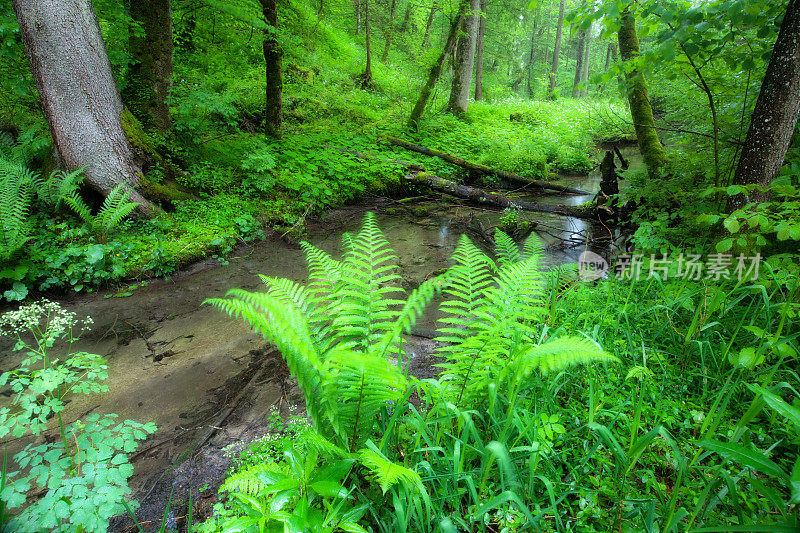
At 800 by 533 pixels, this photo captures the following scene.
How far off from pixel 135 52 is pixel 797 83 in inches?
294

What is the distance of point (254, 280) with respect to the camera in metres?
4.17

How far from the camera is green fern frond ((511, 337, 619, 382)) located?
1271 mm

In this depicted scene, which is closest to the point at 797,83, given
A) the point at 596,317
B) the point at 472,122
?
the point at 596,317

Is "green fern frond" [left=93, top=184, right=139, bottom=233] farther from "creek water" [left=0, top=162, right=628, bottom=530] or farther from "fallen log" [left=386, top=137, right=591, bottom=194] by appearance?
"fallen log" [left=386, top=137, right=591, bottom=194]

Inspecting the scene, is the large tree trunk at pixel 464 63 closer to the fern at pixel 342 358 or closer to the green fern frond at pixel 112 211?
the green fern frond at pixel 112 211

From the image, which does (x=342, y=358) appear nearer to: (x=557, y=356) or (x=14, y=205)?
(x=557, y=356)

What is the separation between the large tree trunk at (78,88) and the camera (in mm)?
3670

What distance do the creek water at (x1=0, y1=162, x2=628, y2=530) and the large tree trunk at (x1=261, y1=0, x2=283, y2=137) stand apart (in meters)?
2.94

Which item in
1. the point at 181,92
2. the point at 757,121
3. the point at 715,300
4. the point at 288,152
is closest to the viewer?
the point at 715,300

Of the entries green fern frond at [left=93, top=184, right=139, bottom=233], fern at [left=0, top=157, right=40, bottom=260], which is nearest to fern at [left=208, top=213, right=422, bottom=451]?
green fern frond at [left=93, top=184, right=139, bottom=233]

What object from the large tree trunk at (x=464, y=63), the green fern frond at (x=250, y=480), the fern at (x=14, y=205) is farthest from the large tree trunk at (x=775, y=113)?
the large tree trunk at (x=464, y=63)

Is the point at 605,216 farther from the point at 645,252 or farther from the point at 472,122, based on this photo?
the point at 472,122

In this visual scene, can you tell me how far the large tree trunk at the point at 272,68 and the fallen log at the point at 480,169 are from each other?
277 centimetres

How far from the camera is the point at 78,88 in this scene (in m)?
3.90
